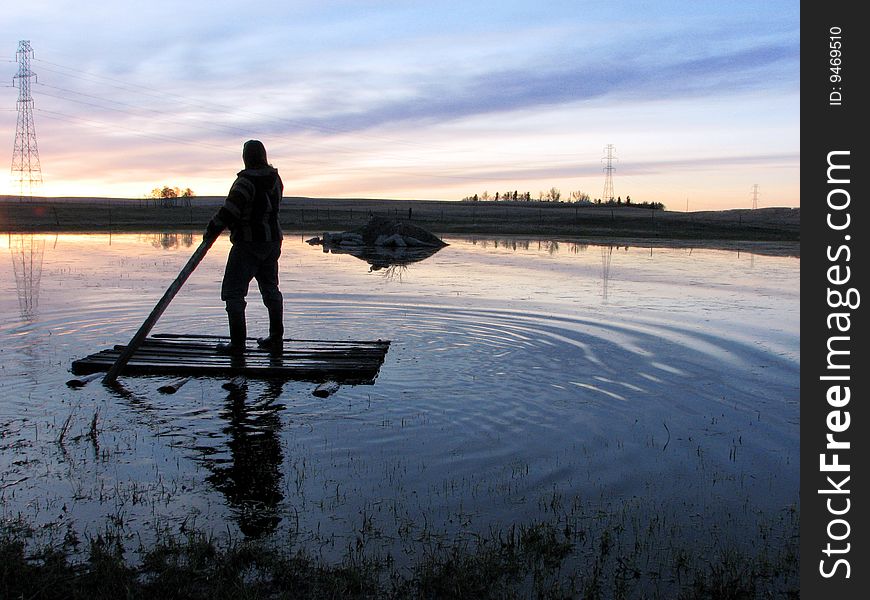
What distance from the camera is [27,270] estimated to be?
19.7 m

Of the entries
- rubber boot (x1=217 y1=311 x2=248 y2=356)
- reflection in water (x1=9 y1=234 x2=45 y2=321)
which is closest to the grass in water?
rubber boot (x1=217 y1=311 x2=248 y2=356)

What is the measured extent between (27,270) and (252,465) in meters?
16.7

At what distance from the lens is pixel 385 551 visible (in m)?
4.32

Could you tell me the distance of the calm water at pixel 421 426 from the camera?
4.93m

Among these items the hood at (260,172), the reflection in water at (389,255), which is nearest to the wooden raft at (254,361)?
the hood at (260,172)

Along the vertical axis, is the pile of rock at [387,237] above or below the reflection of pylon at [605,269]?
above

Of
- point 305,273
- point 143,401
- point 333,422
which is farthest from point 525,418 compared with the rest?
point 305,273

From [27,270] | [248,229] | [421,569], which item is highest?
[248,229]

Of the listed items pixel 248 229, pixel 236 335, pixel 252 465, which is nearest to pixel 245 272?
pixel 248 229

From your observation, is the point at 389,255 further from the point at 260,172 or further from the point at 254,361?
the point at 254,361

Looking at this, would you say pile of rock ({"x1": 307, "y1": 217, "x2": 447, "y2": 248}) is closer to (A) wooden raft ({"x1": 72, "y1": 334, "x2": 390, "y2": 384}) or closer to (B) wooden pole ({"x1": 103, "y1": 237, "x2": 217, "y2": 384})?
(A) wooden raft ({"x1": 72, "y1": 334, "x2": 390, "y2": 384})

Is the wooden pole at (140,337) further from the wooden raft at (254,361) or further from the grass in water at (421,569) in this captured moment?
the grass in water at (421,569)

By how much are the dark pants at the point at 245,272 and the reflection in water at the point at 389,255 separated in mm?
10195

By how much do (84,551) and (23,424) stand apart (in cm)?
272
